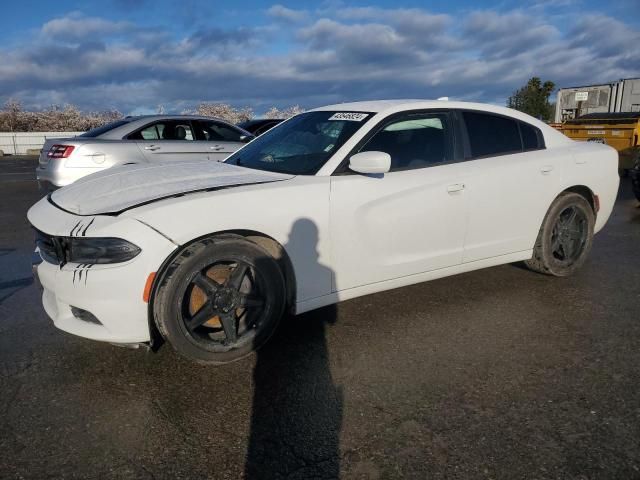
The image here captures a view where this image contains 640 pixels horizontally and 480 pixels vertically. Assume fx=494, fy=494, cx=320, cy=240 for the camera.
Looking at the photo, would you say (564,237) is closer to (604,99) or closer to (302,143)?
(302,143)

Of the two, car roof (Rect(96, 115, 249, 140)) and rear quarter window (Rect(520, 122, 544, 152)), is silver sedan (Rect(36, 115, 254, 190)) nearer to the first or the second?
car roof (Rect(96, 115, 249, 140))

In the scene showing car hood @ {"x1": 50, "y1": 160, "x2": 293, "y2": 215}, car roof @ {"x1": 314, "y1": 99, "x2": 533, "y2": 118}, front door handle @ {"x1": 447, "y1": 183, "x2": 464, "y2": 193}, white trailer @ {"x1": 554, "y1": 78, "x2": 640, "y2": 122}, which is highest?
white trailer @ {"x1": 554, "y1": 78, "x2": 640, "y2": 122}

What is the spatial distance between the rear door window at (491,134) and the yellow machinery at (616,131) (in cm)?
1049

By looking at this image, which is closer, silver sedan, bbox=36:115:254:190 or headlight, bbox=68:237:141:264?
headlight, bbox=68:237:141:264

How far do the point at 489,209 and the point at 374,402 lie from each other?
1.95 m

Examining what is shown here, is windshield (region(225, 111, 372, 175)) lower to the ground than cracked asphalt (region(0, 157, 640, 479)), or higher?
higher

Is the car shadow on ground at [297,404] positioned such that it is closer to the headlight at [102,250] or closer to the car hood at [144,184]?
the car hood at [144,184]

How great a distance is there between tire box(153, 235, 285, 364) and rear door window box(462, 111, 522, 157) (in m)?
2.02

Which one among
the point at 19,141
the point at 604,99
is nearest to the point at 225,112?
the point at 19,141

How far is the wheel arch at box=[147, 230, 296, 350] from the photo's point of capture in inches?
104

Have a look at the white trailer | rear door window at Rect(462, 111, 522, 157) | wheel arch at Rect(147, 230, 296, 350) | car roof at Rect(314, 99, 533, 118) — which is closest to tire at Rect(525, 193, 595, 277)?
rear door window at Rect(462, 111, 522, 157)

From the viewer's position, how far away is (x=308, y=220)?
3025mm

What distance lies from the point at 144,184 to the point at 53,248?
2.10 ft

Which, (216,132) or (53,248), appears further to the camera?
(216,132)
